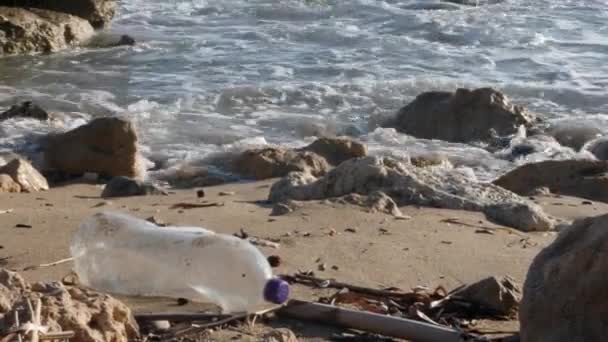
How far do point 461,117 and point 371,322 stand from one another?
6.63 metres

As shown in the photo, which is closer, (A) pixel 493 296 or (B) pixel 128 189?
(A) pixel 493 296

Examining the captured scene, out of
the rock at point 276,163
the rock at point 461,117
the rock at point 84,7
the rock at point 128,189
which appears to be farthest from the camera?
the rock at point 84,7

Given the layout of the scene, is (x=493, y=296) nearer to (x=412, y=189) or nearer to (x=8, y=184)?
A: (x=412, y=189)

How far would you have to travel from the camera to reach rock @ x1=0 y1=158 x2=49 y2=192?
263 inches

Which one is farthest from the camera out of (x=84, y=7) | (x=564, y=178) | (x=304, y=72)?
(x=84, y=7)

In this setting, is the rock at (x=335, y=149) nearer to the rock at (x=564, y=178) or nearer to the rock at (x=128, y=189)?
the rock at (x=564, y=178)

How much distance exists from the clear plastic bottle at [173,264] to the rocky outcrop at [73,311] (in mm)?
291

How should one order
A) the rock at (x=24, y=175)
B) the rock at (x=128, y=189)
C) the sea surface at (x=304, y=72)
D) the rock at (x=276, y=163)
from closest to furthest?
the rock at (x=128, y=189)
the rock at (x=24, y=175)
the rock at (x=276, y=163)
the sea surface at (x=304, y=72)

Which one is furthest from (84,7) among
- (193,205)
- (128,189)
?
(193,205)

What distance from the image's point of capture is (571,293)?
2904 mm

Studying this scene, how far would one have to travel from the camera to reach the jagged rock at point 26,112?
9320mm

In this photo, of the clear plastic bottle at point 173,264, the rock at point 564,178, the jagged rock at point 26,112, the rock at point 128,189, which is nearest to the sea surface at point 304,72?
the jagged rock at point 26,112

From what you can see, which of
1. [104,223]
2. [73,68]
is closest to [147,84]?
[73,68]

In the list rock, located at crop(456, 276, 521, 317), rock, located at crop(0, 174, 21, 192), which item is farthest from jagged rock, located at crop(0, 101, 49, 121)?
rock, located at crop(456, 276, 521, 317)
